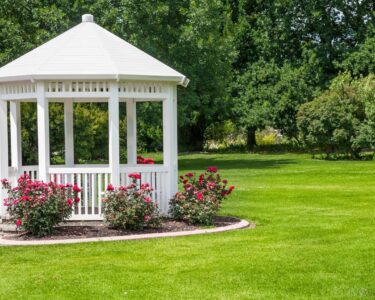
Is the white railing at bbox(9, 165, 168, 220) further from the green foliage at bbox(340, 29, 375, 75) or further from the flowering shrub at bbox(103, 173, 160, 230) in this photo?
the green foliage at bbox(340, 29, 375, 75)

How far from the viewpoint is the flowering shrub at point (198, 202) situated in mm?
13078

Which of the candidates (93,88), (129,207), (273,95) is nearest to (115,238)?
(129,207)

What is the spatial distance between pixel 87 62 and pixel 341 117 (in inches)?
1031

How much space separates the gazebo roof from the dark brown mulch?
2573mm

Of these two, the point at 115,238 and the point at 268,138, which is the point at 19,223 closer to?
the point at 115,238

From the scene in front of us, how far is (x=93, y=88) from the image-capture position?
13.2 metres

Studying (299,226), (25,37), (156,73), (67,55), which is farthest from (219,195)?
(25,37)

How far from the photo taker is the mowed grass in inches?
321

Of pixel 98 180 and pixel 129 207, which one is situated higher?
pixel 98 180

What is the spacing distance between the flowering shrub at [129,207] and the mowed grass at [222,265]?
922mm

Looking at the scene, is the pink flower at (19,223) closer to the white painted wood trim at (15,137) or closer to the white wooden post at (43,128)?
the white wooden post at (43,128)

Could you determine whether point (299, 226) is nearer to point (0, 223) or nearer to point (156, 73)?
point (156, 73)

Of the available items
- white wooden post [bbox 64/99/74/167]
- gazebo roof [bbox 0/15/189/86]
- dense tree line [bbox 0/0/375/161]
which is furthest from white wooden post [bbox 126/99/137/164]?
dense tree line [bbox 0/0/375/161]

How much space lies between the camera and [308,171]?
2884 centimetres
